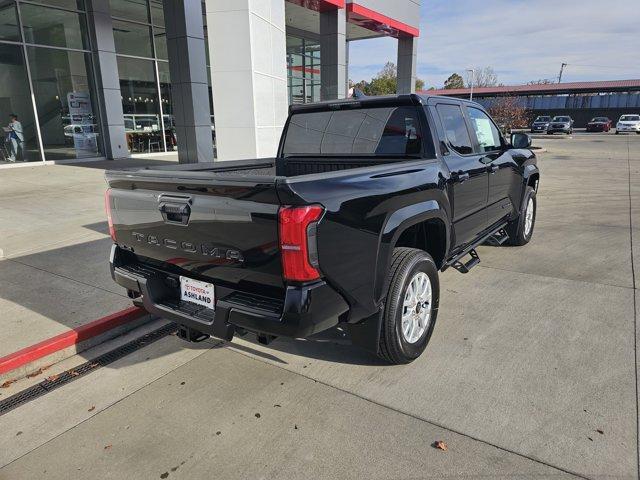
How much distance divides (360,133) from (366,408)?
236 cm

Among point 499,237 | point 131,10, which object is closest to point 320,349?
point 499,237

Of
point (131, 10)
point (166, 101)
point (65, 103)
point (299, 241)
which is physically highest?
point (131, 10)

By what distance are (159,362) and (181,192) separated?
1.53 meters

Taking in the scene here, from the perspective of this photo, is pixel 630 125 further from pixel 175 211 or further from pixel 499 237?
pixel 175 211

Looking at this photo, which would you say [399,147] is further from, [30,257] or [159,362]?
[30,257]

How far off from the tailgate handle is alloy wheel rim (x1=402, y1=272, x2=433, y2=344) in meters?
1.57

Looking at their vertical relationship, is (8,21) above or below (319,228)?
above

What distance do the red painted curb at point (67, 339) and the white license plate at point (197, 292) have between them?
1.35 metres

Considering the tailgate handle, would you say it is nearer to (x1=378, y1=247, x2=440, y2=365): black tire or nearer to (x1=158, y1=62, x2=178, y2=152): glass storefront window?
(x1=378, y1=247, x2=440, y2=365): black tire

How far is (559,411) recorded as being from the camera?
284cm

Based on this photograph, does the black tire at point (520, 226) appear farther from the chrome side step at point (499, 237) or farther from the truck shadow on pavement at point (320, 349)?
the truck shadow on pavement at point (320, 349)

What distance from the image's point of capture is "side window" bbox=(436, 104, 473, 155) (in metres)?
4.14

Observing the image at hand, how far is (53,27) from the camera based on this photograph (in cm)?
1612

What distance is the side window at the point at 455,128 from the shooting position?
414 centimetres
